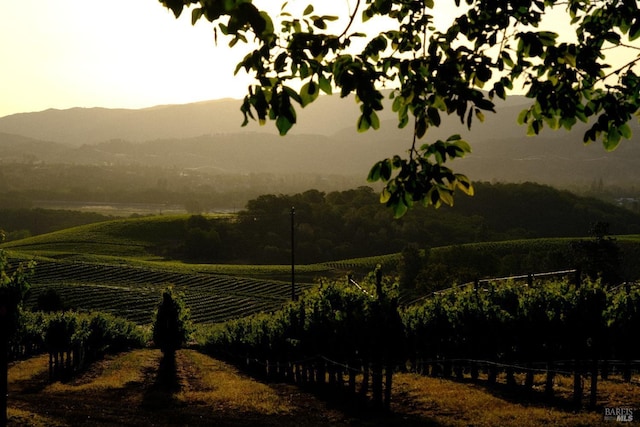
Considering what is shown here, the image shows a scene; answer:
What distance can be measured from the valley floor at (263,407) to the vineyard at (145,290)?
6113 centimetres

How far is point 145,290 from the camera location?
109m

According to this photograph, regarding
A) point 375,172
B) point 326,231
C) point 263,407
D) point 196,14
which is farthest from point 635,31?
point 326,231

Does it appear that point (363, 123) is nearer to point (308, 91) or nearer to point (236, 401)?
point (308, 91)

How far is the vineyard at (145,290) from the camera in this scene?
3792 inches

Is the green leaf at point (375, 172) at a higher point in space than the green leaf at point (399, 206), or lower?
higher

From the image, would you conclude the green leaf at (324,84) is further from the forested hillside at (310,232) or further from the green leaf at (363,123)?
the forested hillside at (310,232)

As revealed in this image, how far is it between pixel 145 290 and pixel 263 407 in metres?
91.3

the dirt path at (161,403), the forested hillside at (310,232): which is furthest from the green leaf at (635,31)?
the forested hillside at (310,232)

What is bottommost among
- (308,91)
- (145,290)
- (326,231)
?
(145,290)

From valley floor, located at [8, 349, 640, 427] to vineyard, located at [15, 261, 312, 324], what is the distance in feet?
201

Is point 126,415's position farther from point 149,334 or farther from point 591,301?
point 149,334

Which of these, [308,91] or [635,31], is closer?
[308,91]

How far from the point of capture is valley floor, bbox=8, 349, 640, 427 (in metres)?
17.8

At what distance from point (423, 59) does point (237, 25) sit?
287 centimetres
